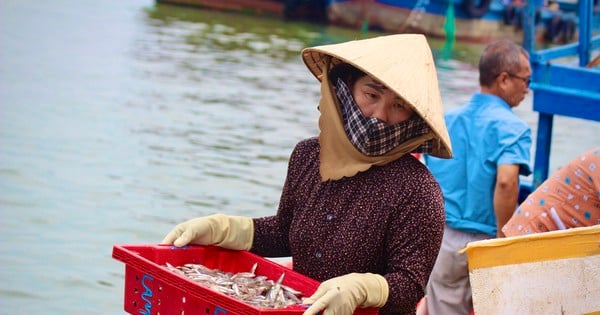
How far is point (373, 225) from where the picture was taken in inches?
124

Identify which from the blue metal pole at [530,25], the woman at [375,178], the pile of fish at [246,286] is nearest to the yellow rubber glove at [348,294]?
the woman at [375,178]

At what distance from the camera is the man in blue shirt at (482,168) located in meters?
5.07

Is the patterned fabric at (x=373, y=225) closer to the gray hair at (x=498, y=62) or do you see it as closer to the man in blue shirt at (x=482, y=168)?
the man in blue shirt at (x=482, y=168)

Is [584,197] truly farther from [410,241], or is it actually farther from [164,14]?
[164,14]

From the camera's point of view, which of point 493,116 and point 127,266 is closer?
point 127,266

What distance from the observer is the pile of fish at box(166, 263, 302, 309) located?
3.15m

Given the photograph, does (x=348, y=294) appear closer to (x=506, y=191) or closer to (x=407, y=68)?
(x=407, y=68)

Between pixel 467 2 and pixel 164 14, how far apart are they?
9.06 m

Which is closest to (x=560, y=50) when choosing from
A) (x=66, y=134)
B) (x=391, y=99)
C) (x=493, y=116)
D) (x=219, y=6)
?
(x=493, y=116)

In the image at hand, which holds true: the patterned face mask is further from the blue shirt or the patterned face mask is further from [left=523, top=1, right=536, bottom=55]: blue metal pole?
[left=523, top=1, right=536, bottom=55]: blue metal pole

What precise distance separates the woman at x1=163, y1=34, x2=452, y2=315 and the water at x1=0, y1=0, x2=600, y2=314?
12.4 ft

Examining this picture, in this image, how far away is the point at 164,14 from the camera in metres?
26.6

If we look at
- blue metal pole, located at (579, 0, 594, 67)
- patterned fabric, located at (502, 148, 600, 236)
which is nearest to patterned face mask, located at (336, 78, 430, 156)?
patterned fabric, located at (502, 148, 600, 236)

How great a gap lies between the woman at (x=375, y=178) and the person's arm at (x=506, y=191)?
183 cm
